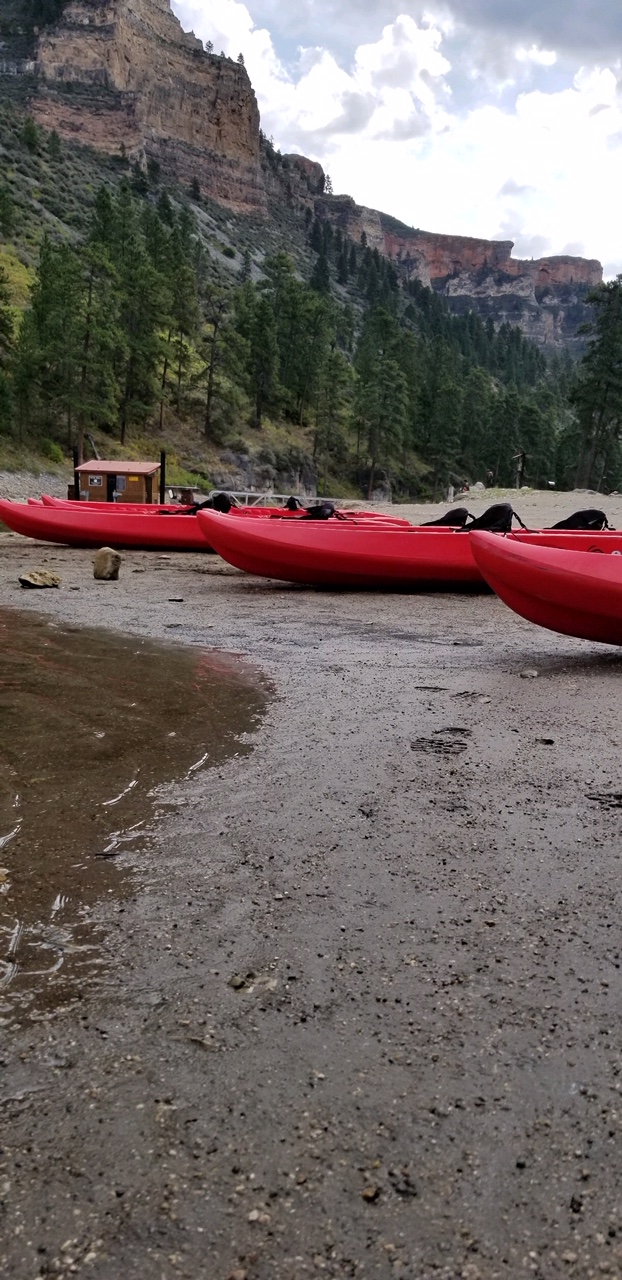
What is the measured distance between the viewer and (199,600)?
922cm

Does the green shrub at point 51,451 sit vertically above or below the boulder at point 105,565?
above

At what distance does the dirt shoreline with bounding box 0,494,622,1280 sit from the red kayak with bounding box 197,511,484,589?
6535 millimetres

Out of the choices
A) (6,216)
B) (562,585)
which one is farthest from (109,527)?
(6,216)

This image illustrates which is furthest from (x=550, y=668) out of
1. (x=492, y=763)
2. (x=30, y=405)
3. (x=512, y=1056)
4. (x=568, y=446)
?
(x=568, y=446)

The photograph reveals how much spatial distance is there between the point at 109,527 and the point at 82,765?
1253 cm

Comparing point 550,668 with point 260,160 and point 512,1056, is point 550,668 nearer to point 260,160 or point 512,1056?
point 512,1056

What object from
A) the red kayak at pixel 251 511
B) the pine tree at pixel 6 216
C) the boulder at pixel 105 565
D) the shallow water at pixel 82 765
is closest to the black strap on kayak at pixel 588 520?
the red kayak at pixel 251 511

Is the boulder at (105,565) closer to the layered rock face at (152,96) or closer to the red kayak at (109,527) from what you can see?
the red kayak at (109,527)

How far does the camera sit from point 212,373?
178 ft

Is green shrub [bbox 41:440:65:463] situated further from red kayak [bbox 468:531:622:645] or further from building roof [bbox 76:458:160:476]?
red kayak [bbox 468:531:622:645]

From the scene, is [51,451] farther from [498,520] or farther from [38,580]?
[498,520]

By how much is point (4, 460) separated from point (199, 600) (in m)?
27.9

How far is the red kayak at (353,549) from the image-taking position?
980 centimetres

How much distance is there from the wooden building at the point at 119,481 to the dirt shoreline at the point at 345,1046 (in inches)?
844
